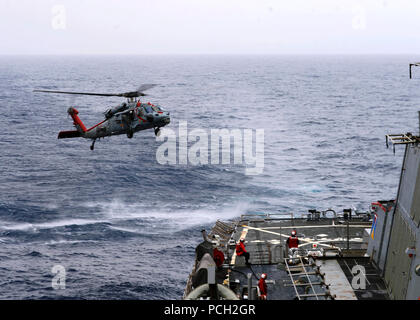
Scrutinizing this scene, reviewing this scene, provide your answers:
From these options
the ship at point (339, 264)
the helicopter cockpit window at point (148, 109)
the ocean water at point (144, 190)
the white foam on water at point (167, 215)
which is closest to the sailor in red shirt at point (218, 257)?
the ship at point (339, 264)

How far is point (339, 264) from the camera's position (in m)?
28.4

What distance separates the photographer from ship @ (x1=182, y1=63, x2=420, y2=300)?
22344mm

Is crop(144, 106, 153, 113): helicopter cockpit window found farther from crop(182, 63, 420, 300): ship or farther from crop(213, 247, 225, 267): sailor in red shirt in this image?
crop(213, 247, 225, 267): sailor in red shirt

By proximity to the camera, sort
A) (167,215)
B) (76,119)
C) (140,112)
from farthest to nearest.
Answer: (167,215), (76,119), (140,112)

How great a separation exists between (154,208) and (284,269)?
35.2 meters

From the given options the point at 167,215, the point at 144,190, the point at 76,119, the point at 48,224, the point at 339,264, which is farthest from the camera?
the point at 144,190

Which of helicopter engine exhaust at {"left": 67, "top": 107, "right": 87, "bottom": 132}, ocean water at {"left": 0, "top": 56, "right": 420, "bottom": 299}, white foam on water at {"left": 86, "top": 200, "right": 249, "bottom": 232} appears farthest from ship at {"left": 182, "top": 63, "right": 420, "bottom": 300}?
white foam on water at {"left": 86, "top": 200, "right": 249, "bottom": 232}

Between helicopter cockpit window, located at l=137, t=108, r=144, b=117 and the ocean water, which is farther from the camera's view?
the ocean water

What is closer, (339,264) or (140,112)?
(339,264)

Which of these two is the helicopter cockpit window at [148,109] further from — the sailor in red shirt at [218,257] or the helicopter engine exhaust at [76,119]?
the sailor in red shirt at [218,257]

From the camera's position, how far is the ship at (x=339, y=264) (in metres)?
22.3

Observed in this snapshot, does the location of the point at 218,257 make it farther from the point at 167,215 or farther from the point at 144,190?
the point at 144,190

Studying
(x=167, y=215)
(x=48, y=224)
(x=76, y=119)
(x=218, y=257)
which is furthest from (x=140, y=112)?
(x=48, y=224)
